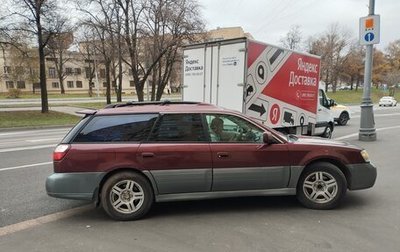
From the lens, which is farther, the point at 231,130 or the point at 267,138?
the point at 231,130

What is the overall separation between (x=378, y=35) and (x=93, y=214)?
1081cm

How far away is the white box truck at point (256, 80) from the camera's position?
30.9 feet

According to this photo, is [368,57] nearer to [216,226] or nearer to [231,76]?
[231,76]

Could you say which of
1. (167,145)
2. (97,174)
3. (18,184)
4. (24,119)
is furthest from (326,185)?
(24,119)

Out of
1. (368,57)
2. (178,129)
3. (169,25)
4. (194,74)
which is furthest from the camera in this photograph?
(169,25)

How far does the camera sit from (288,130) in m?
11.4

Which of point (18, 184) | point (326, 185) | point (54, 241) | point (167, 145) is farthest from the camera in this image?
point (18, 184)

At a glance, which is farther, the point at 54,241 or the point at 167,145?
the point at 167,145

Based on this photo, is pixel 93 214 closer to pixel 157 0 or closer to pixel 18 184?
pixel 18 184

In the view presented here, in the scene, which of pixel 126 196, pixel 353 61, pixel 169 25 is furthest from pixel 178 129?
pixel 353 61

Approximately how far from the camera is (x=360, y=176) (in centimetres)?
533

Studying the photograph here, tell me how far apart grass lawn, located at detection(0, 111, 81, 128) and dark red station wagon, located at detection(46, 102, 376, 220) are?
55.4 ft

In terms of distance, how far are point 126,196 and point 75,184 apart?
67 centimetres

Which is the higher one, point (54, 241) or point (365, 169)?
point (365, 169)
